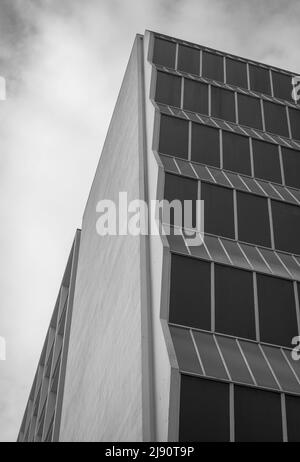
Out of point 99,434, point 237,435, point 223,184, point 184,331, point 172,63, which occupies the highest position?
point 172,63

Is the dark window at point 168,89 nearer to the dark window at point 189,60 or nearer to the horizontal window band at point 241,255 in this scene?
the dark window at point 189,60

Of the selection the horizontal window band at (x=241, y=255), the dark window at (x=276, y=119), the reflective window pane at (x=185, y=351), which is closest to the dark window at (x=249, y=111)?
the dark window at (x=276, y=119)

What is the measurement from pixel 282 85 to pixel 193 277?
24511 mm

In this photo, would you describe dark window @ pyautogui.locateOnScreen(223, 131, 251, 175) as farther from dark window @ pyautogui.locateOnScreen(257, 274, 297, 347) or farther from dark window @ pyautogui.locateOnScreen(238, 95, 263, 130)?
dark window @ pyautogui.locateOnScreen(257, 274, 297, 347)

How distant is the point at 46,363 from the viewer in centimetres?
6494

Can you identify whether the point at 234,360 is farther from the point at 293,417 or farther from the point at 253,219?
the point at 253,219

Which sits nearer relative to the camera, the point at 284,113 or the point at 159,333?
the point at 159,333

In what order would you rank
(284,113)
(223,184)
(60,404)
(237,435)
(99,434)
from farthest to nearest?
(60,404)
(284,113)
(223,184)
(99,434)
(237,435)

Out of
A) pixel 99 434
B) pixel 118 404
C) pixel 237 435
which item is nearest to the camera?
pixel 237 435

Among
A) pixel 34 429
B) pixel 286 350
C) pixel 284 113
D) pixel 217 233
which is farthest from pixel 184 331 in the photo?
pixel 34 429

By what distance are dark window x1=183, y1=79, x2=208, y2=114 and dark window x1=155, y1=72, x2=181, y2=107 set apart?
0.52 metres

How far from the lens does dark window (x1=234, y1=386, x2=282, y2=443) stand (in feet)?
81.4

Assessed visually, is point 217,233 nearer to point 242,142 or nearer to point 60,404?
point 242,142

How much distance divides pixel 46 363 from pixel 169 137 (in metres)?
31.6
